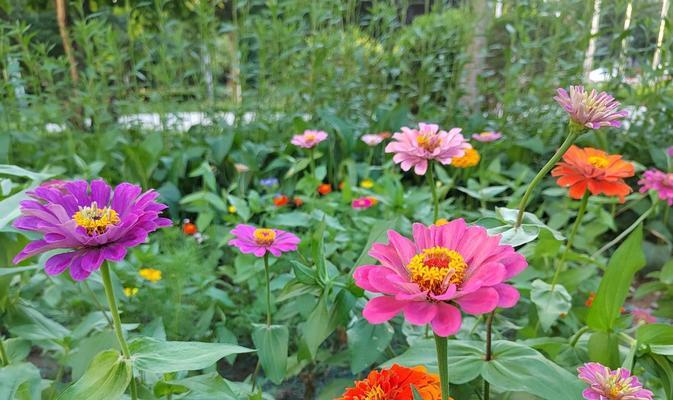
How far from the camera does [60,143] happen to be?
103 inches

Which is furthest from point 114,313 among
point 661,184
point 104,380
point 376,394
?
point 661,184

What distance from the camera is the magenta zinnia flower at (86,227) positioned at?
55cm

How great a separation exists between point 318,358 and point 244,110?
6.05 ft

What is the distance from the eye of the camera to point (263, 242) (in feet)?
3.02

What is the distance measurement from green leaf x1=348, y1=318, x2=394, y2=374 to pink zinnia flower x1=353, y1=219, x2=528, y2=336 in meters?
0.40

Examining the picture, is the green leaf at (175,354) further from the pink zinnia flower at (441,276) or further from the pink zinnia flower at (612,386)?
the pink zinnia flower at (612,386)

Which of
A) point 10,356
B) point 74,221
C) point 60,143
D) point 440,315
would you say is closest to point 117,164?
point 60,143

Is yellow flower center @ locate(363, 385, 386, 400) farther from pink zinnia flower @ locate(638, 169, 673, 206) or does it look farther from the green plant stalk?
pink zinnia flower @ locate(638, 169, 673, 206)

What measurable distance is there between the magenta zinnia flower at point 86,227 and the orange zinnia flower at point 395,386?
0.29m

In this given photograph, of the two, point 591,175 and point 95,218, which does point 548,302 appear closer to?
point 591,175

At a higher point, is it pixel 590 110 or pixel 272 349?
pixel 590 110

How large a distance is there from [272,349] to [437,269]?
486 mm

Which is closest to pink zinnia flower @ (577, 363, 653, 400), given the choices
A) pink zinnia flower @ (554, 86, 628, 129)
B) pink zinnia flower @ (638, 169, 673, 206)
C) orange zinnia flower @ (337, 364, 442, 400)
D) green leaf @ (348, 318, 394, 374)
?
orange zinnia flower @ (337, 364, 442, 400)

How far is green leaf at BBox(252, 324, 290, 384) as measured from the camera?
2.85ft
